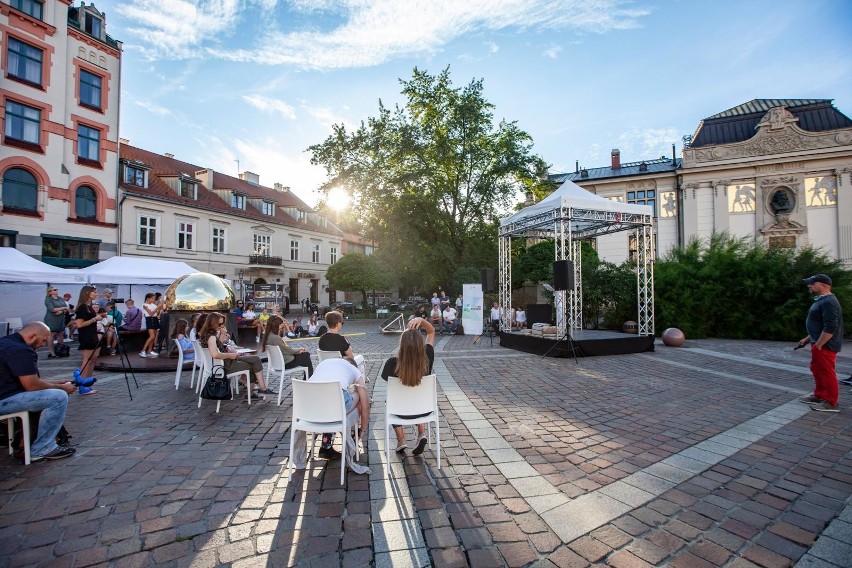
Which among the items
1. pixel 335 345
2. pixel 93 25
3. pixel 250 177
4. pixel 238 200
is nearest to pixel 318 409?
pixel 335 345

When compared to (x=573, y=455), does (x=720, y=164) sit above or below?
above

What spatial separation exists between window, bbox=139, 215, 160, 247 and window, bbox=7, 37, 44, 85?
8360mm

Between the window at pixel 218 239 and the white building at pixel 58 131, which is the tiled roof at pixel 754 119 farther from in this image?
the white building at pixel 58 131

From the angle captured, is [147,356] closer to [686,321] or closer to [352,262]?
[686,321]

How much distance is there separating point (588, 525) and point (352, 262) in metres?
30.6

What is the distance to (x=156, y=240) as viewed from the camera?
25.8 m

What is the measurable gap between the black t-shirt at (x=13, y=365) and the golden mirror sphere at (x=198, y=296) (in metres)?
5.99

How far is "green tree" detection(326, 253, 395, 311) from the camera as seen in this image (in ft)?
103

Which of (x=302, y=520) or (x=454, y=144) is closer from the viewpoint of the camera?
(x=302, y=520)

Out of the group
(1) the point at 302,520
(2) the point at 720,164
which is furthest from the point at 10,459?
(2) the point at 720,164

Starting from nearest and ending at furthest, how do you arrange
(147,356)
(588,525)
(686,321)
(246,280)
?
(588,525) → (147,356) → (686,321) → (246,280)

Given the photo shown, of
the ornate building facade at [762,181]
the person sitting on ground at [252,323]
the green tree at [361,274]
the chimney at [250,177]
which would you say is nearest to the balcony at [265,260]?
the green tree at [361,274]

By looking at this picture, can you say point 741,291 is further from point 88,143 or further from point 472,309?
point 88,143

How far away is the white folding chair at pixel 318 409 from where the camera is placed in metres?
3.50
